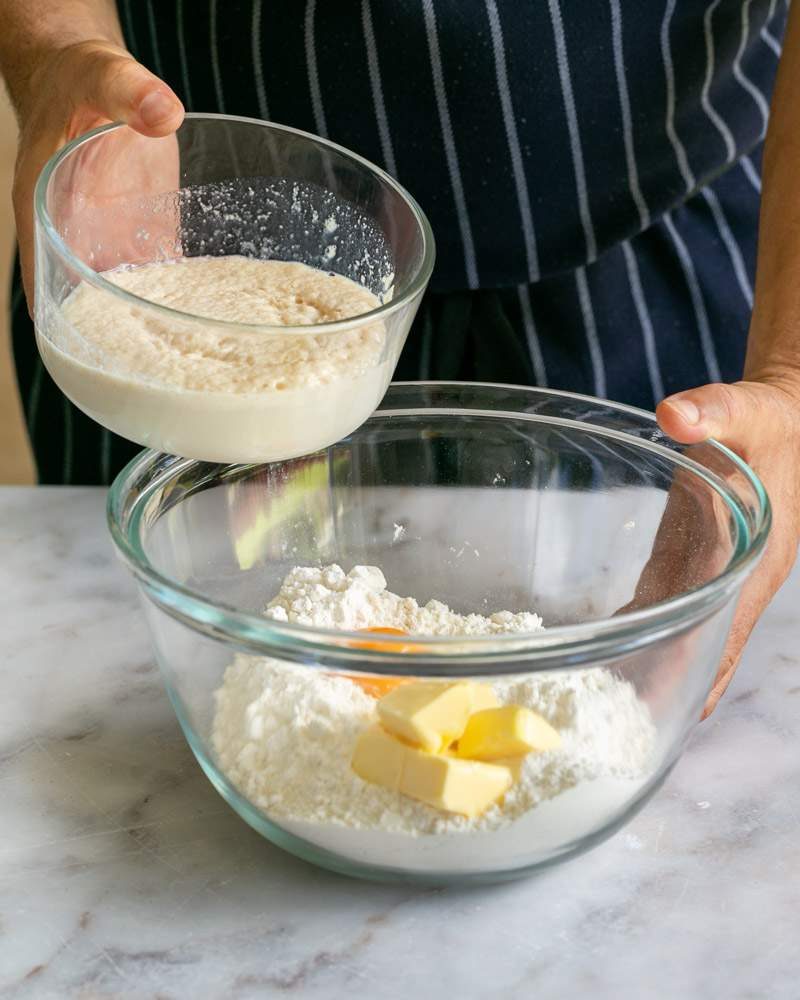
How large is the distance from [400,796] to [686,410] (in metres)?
0.31

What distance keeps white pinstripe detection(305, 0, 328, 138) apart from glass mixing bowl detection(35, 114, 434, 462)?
297 mm

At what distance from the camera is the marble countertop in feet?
2.26

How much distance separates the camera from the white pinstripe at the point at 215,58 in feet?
3.93

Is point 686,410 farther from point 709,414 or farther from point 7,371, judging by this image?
point 7,371

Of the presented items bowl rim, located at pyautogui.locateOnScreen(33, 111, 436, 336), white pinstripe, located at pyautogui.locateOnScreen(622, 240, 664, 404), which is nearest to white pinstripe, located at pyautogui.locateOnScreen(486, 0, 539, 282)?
white pinstripe, located at pyautogui.locateOnScreen(622, 240, 664, 404)

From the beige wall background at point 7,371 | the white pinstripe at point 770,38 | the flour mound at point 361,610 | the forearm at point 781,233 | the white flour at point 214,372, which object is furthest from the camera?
the beige wall background at point 7,371

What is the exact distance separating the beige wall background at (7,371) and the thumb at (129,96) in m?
1.93

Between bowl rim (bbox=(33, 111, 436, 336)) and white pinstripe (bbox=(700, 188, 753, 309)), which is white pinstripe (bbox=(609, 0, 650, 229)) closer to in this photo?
white pinstripe (bbox=(700, 188, 753, 309))

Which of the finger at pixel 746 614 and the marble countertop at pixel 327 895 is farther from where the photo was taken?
the finger at pixel 746 614

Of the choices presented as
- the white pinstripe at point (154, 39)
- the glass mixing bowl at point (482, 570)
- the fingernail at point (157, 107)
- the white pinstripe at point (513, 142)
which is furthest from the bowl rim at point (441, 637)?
the white pinstripe at point (154, 39)

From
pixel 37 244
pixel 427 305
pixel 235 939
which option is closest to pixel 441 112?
pixel 427 305

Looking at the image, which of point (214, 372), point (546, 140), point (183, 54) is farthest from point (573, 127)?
point (214, 372)

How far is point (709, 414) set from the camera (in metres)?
0.84

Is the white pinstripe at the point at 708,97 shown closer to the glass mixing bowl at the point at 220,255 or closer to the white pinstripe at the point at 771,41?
the white pinstripe at the point at 771,41
